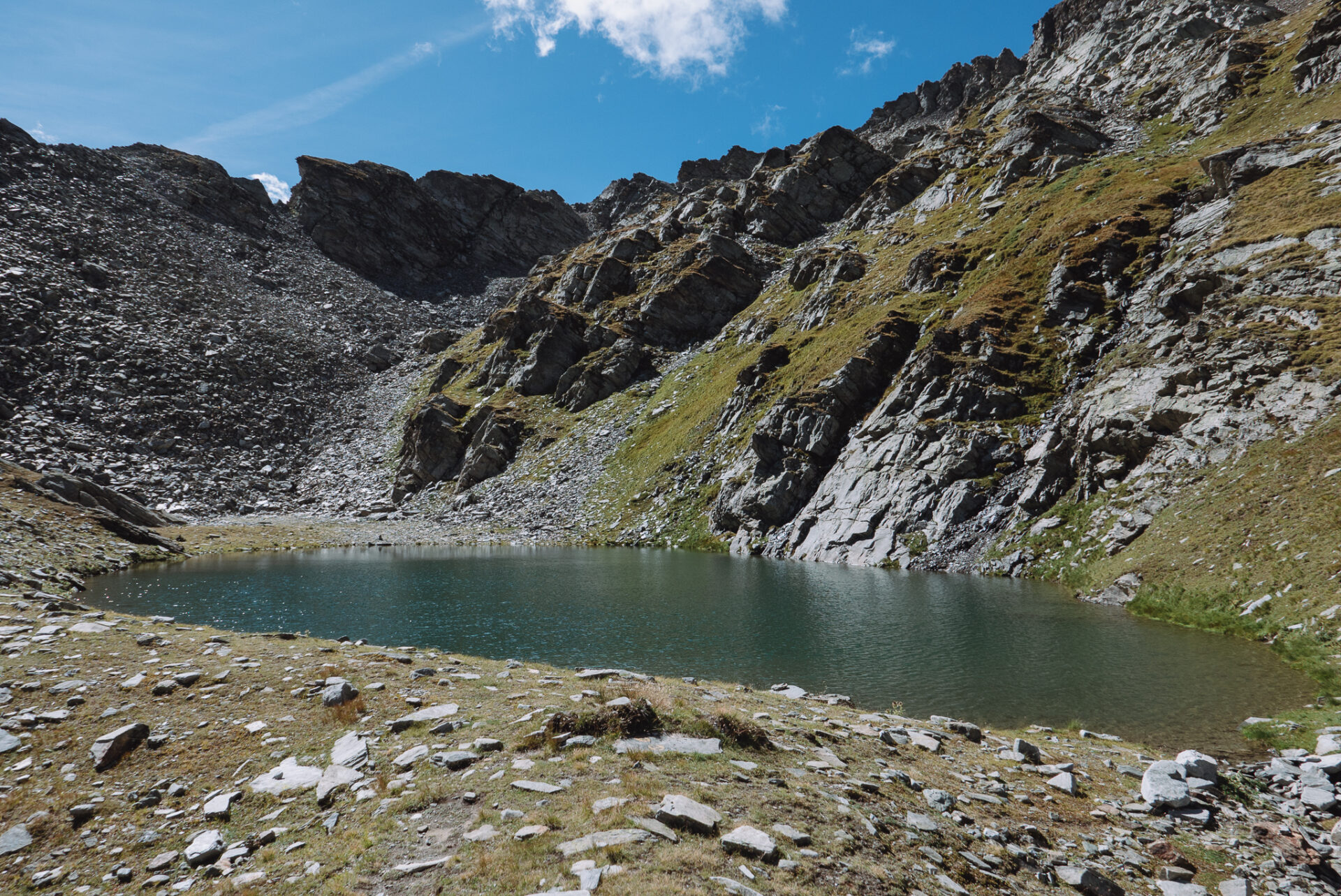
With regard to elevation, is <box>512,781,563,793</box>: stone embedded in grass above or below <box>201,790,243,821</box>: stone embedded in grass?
above

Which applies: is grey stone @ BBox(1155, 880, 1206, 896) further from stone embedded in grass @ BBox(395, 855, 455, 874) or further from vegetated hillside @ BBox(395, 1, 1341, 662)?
vegetated hillside @ BBox(395, 1, 1341, 662)

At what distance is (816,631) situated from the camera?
101ft

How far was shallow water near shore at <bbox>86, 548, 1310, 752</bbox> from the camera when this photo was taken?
2017cm

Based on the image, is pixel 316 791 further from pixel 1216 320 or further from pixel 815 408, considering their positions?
pixel 815 408

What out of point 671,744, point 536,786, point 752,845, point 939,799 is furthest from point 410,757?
point 939,799

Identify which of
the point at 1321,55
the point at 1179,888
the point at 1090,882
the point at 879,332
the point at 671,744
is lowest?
the point at 1179,888

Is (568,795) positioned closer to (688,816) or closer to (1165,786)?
(688,816)

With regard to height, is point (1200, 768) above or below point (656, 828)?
below

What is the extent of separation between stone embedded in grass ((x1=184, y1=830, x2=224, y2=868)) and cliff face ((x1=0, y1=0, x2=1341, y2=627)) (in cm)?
3827

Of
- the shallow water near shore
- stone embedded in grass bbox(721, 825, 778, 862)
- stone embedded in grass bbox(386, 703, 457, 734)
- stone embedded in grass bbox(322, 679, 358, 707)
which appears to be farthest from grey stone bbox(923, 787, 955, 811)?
stone embedded in grass bbox(322, 679, 358, 707)

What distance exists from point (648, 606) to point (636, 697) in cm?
2341

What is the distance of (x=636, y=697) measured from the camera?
13.5m

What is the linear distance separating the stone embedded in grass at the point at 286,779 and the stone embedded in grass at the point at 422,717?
1926mm

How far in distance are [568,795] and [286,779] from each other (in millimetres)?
5276
